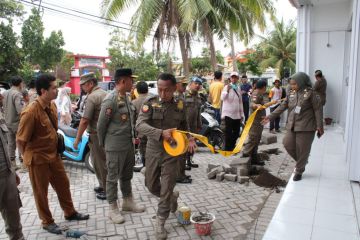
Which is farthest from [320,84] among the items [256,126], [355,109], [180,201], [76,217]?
[76,217]

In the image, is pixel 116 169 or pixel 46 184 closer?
pixel 46 184

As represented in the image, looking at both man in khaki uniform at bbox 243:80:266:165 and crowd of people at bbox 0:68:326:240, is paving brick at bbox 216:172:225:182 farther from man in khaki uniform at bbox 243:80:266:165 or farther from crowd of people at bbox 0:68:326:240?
man in khaki uniform at bbox 243:80:266:165

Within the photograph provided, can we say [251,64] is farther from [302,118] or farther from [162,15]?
[302,118]

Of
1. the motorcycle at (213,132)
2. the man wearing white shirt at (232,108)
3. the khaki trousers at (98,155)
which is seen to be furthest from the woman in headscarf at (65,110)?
the man wearing white shirt at (232,108)

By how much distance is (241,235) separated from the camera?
401 centimetres

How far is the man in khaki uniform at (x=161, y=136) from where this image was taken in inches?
146

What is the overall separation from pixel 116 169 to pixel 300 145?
10.1 feet

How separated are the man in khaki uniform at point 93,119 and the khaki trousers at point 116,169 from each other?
540 millimetres

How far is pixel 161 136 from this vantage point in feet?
11.8

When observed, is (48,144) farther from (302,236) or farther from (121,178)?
(302,236)

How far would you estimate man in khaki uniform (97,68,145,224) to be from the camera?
14.0 ft

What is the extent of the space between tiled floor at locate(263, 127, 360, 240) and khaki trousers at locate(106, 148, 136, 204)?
2.01 meters

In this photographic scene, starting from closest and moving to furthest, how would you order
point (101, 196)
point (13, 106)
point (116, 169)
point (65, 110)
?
point (116, 169) < point (101, 196) < point (13, 106) < point (65, 110)

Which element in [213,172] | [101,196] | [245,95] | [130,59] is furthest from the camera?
[130,59]
